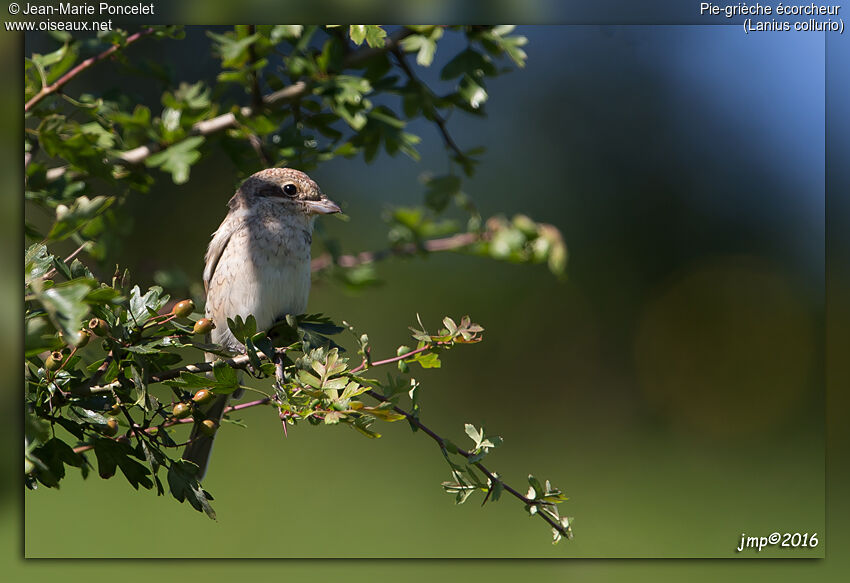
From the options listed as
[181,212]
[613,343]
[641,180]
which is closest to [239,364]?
[181,212]

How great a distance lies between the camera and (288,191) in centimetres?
329

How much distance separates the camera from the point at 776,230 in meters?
6.79

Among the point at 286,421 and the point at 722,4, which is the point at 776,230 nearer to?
the point at 722,4

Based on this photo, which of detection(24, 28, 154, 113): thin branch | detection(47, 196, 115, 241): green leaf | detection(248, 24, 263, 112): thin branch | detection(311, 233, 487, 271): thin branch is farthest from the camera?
detection(311, 233, 487, 271): thin branch

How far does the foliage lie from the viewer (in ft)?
6.43

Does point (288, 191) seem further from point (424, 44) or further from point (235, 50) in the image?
point (424, 44)

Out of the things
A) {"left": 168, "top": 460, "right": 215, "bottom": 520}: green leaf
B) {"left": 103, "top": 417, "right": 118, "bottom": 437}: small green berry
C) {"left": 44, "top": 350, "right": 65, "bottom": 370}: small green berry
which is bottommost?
{"left": 168, "top": 460, "right": 215, "bottom": 520}: green leaf

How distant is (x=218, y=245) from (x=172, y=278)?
0.22m

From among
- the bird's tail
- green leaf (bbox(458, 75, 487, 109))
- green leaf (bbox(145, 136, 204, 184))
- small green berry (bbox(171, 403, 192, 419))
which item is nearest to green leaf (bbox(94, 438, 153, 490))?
small green berry (bbox(171, 403, 192, 419))

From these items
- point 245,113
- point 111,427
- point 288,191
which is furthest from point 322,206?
point 111,427

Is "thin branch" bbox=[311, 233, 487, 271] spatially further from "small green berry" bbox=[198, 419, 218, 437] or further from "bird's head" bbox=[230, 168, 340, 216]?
"small green berry" bbox=[198, 419, 218, 437]

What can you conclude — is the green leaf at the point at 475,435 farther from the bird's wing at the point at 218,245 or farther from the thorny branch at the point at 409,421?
the bird's wing at the point at 218,245

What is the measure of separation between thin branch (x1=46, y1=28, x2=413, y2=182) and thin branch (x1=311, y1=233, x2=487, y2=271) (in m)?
0.70

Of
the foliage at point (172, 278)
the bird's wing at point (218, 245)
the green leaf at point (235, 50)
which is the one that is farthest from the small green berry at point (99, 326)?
the bird's wing at point (218, 245)
